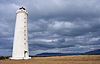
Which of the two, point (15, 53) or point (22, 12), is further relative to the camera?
point (22, 12)

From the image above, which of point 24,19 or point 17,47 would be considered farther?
point 24,19

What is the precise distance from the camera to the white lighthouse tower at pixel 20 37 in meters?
28.2

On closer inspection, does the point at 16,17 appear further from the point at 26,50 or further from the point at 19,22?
the point at 26,50

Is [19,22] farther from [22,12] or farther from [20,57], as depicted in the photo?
[20,57]

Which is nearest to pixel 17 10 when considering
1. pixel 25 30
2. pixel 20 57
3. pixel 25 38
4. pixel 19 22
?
pixel 19 22

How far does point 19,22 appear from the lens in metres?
29.4

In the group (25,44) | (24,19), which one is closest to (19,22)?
(24,19)

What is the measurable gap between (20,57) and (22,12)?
11.5 meters

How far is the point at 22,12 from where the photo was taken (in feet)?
98.6

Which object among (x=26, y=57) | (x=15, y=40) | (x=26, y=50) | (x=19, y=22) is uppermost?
(x=19, y=22)

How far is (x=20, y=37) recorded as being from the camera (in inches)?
1122

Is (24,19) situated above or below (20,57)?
above

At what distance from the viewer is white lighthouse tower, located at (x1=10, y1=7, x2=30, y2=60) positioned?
2822cm

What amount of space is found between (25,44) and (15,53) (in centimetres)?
324
